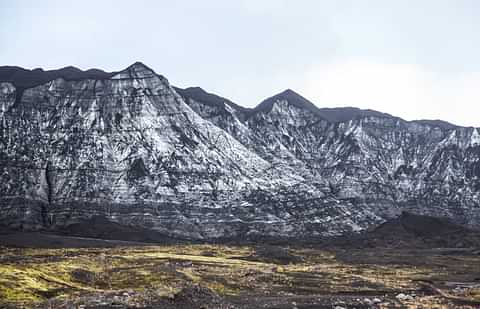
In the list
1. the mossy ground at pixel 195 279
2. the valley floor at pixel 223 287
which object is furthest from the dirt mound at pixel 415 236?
the valley floor at pixel 223 287

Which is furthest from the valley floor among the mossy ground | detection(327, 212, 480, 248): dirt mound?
detection(327, 212, 480, 248): dirt mound

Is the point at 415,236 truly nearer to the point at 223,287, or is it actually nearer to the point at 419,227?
the point at 419,227

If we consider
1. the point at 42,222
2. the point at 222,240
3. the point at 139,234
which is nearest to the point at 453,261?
the point at 222,240

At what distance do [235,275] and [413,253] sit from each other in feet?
266

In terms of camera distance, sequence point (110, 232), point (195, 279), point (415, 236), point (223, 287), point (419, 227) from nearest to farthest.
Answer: point (223, 287), point (195, 279), point (110, 232), point (415, 236), point (419, 227)

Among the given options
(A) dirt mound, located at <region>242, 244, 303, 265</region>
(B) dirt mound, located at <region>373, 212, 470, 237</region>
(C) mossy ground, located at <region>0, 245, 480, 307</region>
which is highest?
(B) dirt mound, located at <region>373, 212, 470, 237</region>

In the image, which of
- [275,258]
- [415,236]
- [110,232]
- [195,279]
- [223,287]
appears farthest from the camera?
[415,236]

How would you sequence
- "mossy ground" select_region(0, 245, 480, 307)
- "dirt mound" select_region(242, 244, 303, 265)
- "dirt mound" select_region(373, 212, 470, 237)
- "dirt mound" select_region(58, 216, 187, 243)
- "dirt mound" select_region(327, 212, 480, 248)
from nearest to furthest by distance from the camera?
"mossy ground" select_region(0, 245, 480, 307)
"dirt mound" select_region(242, 244, 303, 265)
"dirt mound" select_region(58, 216, 187, 243)
"dirt mound" select_region(327, 212, 480, 248)
"dirt mound" select_region(373, 212, 470, 237)

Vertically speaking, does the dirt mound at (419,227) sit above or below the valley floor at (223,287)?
above

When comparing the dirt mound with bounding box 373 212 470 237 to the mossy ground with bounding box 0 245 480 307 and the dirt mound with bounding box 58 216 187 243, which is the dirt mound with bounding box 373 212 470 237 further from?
the dirt mound with bounding box 58 216 187 243

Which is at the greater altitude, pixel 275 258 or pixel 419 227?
pixel 419 227

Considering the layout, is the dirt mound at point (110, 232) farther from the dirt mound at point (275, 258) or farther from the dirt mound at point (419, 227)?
the dirt mound at point (419, 227)

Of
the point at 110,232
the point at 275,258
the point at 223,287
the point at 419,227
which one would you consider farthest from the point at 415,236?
the point at 223,287

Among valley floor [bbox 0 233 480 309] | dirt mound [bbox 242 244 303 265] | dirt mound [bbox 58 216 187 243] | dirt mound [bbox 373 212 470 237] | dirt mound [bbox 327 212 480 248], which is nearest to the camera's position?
valley floor [bbox 0 233 480 309]
